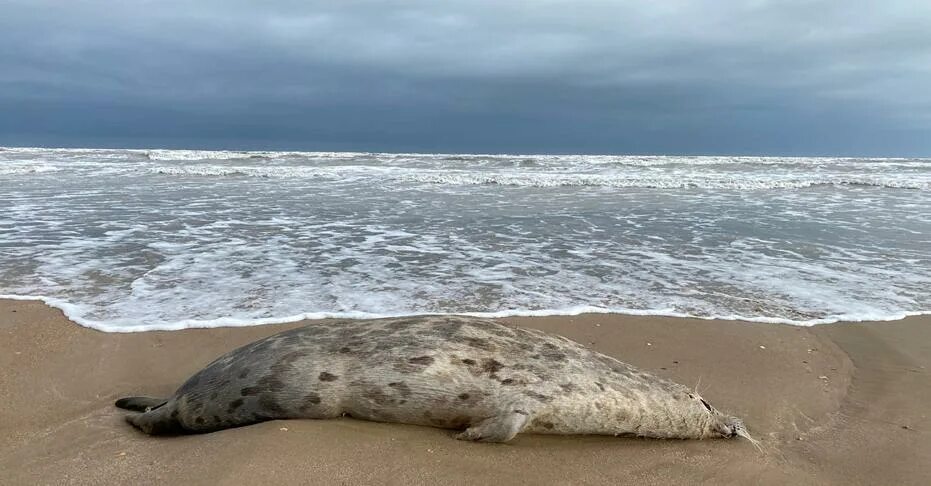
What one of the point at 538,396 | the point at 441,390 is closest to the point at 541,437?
the point at 538,396

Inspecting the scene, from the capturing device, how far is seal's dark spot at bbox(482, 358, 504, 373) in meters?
3.47

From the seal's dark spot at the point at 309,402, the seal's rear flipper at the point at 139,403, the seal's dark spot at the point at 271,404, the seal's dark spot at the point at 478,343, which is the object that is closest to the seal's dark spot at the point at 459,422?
the seal's dark spot at the point at 478,343

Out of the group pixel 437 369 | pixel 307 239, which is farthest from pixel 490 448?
pixel 307 239

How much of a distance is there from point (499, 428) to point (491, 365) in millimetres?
387

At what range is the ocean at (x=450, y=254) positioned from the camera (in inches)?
245

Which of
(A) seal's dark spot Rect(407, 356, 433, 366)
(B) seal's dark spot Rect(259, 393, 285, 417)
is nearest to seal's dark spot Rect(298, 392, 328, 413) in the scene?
(B) seal's dark spot Rect(259, 393, 285, 417)

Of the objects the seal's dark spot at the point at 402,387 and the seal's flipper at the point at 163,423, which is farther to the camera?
the seal's flipper at the point at 163,423

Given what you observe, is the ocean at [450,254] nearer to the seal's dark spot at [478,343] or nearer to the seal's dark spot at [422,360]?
the seal's dark spot at [478,343]

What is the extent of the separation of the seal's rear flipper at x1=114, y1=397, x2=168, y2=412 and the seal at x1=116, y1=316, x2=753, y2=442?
0.16 metres

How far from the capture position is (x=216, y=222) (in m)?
11.4

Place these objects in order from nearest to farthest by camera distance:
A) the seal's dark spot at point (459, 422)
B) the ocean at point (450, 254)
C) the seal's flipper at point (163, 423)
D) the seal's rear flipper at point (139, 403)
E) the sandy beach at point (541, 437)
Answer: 1. the sandy beach at point (541, 437)
2. the seal's dark spot at point (459, 422)
3. the seal's flipper at point (163, 423)
4. the seal's rear flipper at point (139, 403)
5. the ocean at point (450, 254)

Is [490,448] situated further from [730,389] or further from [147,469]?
[730,389]

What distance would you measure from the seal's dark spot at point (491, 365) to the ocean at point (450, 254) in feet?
7.82

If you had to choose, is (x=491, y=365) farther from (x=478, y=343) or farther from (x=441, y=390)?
(x=441, y=390)
